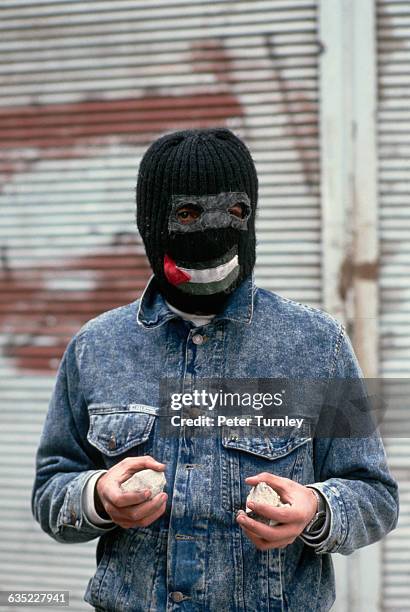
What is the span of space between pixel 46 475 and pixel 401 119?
2.35m

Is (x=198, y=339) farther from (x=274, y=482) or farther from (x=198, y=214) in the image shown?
(x=274, y=482)

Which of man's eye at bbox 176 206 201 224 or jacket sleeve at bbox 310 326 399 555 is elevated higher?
man's eye at bbox 176 206 201 224

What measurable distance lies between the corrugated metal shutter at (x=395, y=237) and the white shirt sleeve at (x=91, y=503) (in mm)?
2018

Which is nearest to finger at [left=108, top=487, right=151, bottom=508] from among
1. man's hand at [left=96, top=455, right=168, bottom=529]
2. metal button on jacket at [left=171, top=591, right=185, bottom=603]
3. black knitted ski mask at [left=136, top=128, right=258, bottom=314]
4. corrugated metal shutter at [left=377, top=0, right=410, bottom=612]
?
man's hand at [left=96, top=455, right=168, bottom=529]

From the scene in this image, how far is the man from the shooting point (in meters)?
1.52

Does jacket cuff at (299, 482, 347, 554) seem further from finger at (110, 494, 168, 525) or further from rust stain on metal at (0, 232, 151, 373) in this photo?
rust stain on metal at (0, 232, 151, 373)

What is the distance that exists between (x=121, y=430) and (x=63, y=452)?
0.72 feet

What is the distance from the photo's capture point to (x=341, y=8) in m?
3.26

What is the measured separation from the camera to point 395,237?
334 cm

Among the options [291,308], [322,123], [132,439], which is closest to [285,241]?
[322,123]

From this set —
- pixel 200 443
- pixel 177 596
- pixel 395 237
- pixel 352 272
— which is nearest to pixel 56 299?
pixel 352 272

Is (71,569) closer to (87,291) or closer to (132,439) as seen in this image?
(87,291)

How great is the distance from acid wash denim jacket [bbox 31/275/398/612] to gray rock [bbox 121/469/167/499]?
0.29ft

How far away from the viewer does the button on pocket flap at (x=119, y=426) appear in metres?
1.61
